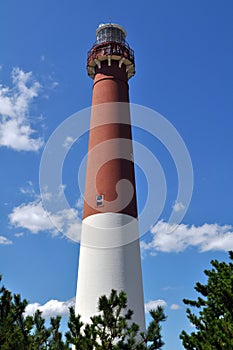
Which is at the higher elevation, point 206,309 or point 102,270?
point 102,270

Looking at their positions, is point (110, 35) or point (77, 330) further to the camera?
point (110, 35)

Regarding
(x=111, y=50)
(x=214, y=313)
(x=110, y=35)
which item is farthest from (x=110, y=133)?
(x=214, y=313)

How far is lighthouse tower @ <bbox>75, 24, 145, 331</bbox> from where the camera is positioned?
63.2ft

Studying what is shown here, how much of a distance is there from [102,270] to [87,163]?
5997mm

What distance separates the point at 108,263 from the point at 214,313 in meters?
6.88

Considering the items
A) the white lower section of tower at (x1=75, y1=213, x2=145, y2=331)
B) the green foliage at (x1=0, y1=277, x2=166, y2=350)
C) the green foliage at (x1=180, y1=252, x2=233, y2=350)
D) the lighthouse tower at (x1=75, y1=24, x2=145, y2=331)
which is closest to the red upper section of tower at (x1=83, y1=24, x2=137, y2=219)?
the lighthouse tower at (x1=75, y1=24, x2=145, y2=331)

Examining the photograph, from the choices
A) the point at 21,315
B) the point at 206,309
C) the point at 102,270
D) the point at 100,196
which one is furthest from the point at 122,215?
the point at 21,315

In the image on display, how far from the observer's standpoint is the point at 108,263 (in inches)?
766

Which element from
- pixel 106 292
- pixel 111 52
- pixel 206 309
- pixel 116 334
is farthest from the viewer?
pixel 111 52

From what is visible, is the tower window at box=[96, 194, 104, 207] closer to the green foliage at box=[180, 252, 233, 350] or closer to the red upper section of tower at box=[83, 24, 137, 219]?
the red upper section of tower at box=[83, 24, 137, 219]

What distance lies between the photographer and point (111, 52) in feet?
81.5

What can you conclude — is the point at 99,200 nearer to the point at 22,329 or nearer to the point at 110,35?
the point at 22,329

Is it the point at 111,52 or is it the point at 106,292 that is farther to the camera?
the point at 111,52

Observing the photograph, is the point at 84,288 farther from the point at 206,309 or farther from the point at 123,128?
the point at 123,128
